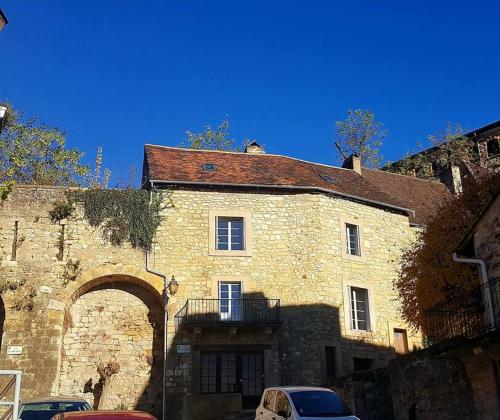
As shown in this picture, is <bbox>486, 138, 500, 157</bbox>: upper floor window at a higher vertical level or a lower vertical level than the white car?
higher

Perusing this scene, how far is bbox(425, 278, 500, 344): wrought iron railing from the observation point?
1248 centimetres

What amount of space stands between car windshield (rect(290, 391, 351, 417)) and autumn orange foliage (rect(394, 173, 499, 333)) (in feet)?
20.1

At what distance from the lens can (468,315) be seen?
14.2 meters

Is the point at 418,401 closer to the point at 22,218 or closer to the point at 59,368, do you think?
the point at 59,368

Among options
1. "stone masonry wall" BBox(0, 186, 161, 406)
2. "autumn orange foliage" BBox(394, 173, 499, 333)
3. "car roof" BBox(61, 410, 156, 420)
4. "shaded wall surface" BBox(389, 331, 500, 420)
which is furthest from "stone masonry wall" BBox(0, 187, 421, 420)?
"car roof" BBox(61, 410, 156, 420)

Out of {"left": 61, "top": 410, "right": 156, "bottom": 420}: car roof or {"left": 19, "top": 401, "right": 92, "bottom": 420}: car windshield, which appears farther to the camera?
{"left": 19, "top": 401, "right": 92, "bottom": 420}: car windshield

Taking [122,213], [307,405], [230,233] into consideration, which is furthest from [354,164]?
[307,405]

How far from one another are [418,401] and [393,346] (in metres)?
9.39

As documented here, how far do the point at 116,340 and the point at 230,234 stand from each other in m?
5.64

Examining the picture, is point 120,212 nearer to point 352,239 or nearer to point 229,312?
point 229,312

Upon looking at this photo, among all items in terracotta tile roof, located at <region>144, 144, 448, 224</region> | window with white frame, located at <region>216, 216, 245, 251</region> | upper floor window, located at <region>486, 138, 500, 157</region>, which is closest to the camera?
window with white frame, located at <region>216, 216, 245, 251</region>

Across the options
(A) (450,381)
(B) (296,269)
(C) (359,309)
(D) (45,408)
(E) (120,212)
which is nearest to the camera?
(D) (45,408)

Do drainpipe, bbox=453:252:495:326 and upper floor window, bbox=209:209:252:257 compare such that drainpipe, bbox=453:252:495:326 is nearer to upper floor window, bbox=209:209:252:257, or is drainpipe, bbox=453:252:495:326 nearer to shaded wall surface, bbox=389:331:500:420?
shaded wall surface, bbox=389:331:500:420

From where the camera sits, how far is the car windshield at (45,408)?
11.1 meters
